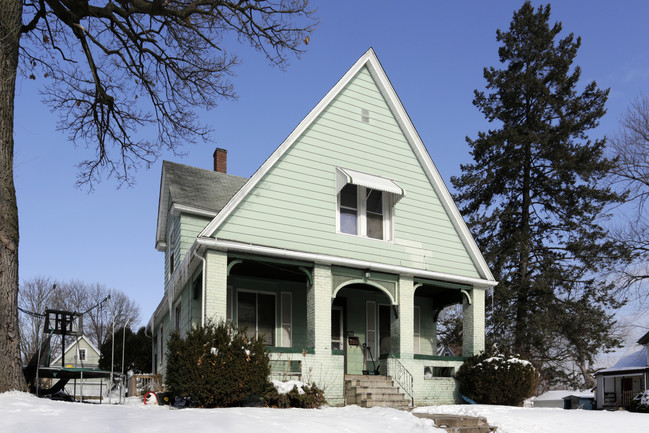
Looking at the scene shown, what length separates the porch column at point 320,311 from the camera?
47.3ft

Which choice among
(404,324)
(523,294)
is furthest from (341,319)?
(523,294)

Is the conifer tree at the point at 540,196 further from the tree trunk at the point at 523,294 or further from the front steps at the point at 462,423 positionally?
the front steps at the point at 462,423

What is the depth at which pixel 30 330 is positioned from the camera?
48.8m

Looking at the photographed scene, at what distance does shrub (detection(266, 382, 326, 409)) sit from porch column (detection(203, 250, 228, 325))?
6.72ft

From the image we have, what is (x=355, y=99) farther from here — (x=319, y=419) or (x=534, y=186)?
(x=534, y=186)

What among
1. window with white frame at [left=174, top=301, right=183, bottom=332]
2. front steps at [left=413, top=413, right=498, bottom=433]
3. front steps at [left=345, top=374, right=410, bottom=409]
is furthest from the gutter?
front steps at [left=413, top=413, right=498, bottom=433]

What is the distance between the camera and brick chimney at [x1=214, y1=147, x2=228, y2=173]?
21703 millimetres

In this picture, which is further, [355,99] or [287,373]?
[355,99]

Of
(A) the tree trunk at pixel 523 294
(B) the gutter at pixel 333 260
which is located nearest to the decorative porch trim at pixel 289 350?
(B) the gutter at pixel 333 260

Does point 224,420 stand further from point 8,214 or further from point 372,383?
point 372,383

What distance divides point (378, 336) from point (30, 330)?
132ft

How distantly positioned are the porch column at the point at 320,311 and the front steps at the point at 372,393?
1007 mm

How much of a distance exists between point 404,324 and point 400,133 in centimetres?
529

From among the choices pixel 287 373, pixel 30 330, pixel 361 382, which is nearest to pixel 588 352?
pixel 361 382
